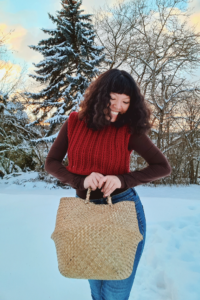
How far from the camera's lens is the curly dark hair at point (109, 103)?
3.38 feet

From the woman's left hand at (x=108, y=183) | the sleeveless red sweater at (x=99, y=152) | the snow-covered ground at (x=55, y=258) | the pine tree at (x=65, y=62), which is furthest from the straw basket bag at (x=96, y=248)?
the pine tree at (x=65, y=62)

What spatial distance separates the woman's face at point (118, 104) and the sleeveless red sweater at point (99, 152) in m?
0.11

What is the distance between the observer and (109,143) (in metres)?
1.08

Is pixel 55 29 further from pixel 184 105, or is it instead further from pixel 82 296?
pixel 82 296

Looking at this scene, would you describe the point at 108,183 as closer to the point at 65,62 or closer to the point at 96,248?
the point at 96,248

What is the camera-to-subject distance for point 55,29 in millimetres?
8148

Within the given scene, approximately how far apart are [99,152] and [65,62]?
324 inches

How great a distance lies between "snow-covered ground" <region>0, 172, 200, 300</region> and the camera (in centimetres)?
163

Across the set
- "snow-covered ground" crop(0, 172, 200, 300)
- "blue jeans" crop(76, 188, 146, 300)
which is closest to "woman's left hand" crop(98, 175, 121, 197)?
"blue jeans" crop(76, 188, 146, 300)

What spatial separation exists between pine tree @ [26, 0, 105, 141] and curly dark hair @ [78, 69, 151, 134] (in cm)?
667

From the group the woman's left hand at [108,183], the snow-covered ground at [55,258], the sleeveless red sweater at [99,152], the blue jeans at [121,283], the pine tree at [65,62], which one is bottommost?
the snow-covered ground at [55,258]

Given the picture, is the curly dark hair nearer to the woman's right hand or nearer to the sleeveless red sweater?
the sleeveless red sweater

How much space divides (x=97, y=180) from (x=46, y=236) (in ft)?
5.84

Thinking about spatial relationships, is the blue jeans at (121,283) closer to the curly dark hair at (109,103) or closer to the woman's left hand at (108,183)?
the woman's left hand at (108,183)
